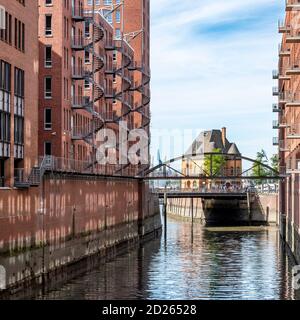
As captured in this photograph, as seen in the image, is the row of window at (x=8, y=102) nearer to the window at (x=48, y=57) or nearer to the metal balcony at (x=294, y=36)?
the window at (x=48, y=57)

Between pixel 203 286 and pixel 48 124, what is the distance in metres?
23.8

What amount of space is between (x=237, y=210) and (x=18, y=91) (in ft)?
237

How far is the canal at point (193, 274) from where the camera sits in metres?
40.7

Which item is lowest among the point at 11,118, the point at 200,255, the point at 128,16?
the point at 200,255

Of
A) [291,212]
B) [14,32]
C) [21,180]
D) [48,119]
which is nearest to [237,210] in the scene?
[291,212]

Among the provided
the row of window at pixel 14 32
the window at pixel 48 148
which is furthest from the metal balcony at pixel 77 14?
the row of window at pixel 14 32

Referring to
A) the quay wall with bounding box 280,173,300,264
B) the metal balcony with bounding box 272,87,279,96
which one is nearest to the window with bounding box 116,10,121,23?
the metal balcony with bounding box 272,87,279,96

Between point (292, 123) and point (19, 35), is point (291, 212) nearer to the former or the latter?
point (292, 123)

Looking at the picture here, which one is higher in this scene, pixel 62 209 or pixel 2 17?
pixel 2 17

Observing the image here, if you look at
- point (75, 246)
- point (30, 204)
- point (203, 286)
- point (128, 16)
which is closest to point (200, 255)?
point (75, 246)

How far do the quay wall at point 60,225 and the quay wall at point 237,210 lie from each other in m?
31.9

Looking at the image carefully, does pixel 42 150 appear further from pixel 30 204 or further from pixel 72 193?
pixel 30 204

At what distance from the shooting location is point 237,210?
370ft
